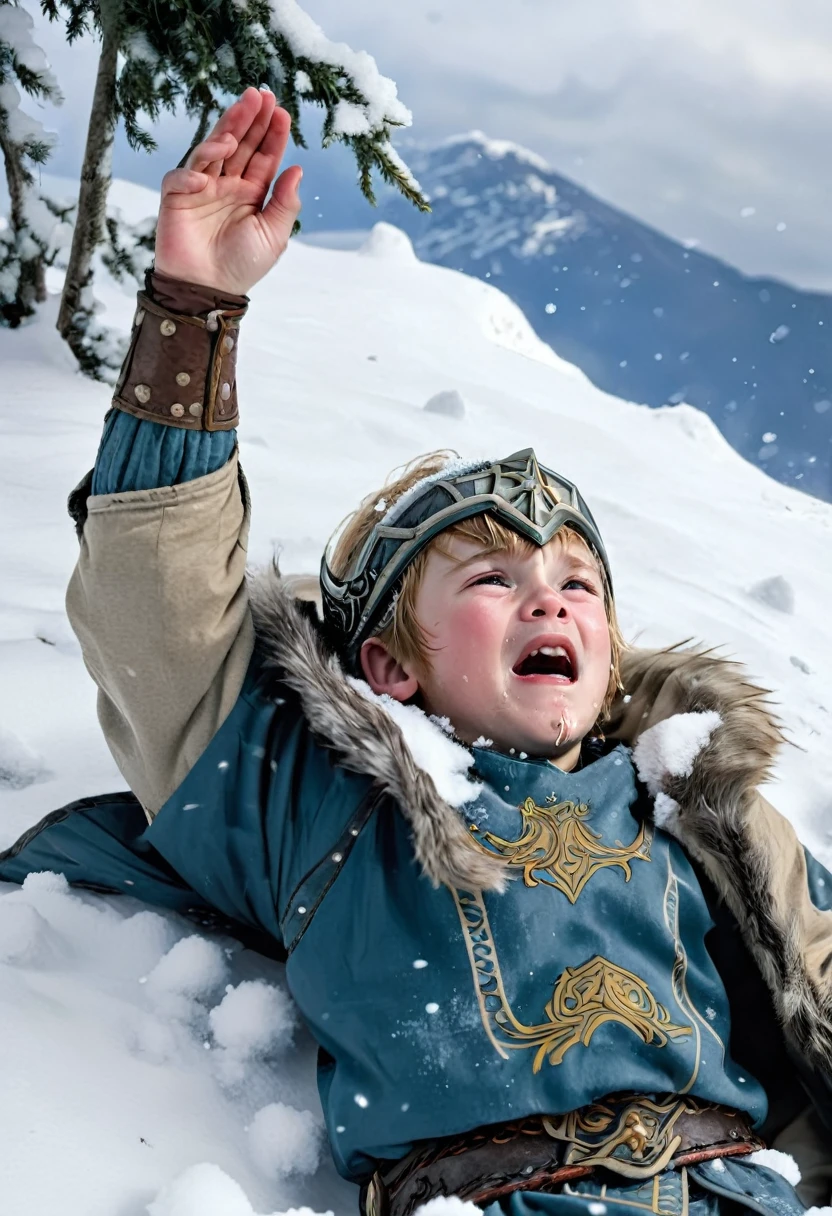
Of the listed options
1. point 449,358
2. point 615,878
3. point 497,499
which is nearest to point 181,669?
point 497,499

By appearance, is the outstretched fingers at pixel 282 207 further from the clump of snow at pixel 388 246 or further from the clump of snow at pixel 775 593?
the clump of snow at pixel 388 246

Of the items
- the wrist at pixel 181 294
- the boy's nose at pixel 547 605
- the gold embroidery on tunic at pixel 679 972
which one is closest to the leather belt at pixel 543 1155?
the gold embroidery on tunic at pixel 679 972

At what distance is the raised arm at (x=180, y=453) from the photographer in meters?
1.57

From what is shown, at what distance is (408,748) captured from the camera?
5.30 ft

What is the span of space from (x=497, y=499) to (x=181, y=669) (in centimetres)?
64

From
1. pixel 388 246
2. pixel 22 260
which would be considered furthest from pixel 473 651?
pixel 388 246

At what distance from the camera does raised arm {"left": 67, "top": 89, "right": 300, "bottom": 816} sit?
1.57 meters

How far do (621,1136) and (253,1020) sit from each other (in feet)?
1.96

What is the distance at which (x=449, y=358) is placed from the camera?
8258mm

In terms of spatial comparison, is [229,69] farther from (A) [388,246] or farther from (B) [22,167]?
(A) [388,246]

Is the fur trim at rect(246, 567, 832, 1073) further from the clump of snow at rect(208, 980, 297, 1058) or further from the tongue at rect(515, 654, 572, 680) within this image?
the clump of snow at rect(208, 980, 297, 1058)

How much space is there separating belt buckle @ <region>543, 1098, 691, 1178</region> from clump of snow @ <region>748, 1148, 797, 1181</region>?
0.17 m

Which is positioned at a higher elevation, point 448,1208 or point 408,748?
point 408,748

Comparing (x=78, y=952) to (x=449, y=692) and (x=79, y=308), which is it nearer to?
(x=449, y=692)
